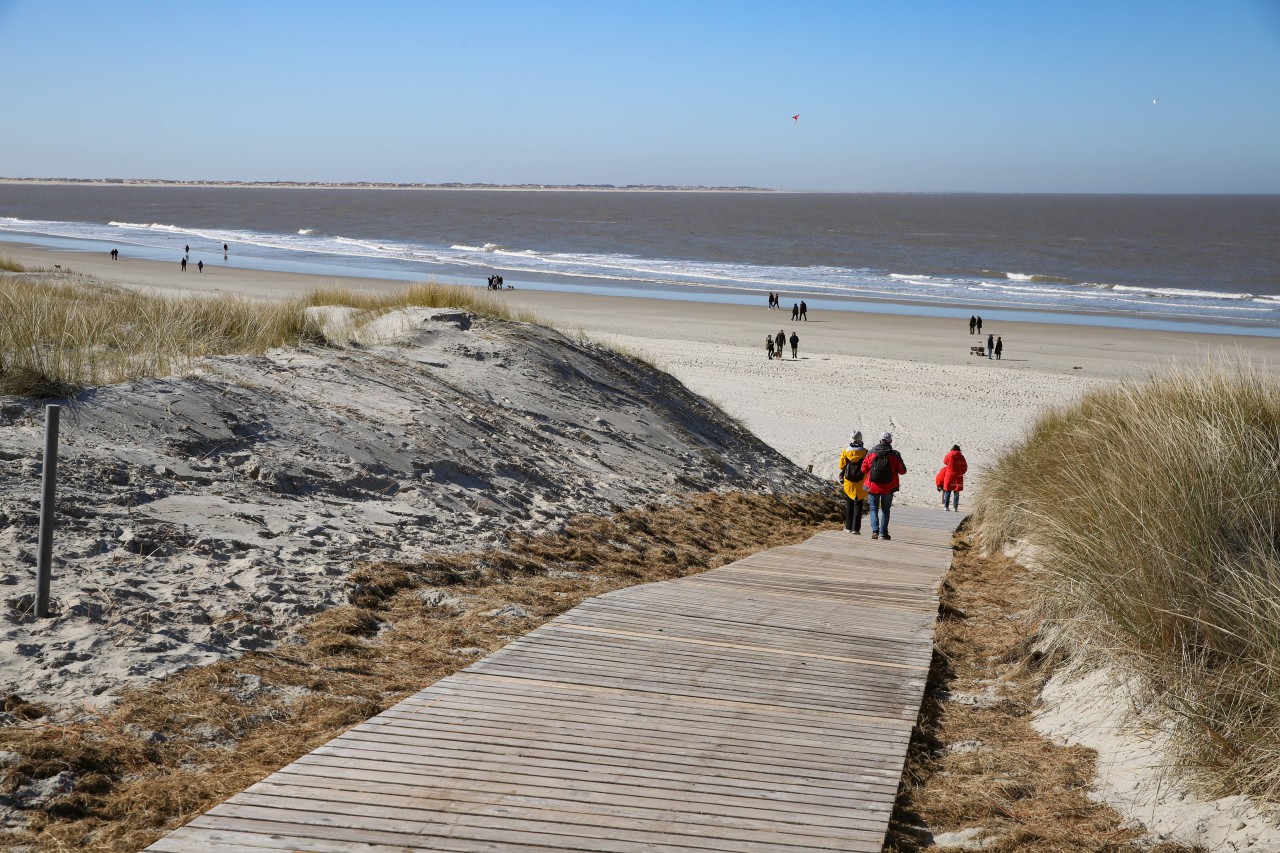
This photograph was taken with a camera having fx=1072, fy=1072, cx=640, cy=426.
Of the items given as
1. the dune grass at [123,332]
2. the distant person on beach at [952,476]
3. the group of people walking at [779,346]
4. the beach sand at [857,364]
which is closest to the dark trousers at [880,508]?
the beach sand at [857,364]

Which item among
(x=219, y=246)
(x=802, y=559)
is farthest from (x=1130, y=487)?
(x=219, y=246)

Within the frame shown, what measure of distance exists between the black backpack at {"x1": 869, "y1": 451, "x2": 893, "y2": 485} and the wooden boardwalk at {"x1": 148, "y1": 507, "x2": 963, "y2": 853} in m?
4.25

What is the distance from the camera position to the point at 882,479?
35.8 ft

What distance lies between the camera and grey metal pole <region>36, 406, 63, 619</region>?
5.12 m

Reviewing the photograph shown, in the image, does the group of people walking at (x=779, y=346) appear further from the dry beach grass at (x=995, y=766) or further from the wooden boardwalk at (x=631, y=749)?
the wooden boardwalk at (x=631, y=749)

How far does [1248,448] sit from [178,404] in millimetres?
7590

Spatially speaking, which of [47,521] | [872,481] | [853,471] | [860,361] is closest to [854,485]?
[853,471]

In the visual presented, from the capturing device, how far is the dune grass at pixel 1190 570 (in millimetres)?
4355

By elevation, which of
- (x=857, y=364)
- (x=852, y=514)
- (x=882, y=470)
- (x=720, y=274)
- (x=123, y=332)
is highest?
(x=720, y=274)

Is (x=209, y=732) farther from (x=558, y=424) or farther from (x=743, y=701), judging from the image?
(x=558, y=424)

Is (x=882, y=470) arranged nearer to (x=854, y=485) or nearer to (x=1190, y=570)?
(x=854, y=485)

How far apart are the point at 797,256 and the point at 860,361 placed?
4905 cm

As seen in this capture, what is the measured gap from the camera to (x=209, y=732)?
4559 mm

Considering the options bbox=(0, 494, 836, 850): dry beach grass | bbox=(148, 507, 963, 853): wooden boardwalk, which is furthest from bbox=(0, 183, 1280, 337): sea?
bbox=(148, 507, 963, 853): wooden boardwalk
